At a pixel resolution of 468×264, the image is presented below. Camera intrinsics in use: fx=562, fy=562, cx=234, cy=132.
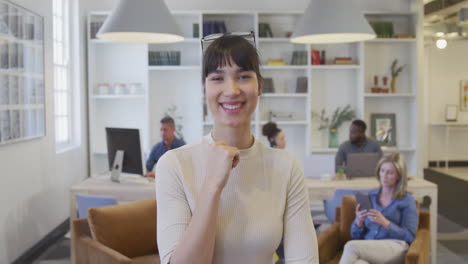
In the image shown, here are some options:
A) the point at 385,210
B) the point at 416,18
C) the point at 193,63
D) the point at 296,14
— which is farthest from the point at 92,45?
the point at 385,210

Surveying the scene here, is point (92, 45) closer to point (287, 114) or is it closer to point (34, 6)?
point (34, 6)

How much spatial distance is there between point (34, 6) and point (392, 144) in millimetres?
5326

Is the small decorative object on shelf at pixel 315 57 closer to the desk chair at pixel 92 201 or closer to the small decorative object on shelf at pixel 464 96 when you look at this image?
the desk chair at pixel 92 201

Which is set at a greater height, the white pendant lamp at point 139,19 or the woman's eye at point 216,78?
the white pendant lamp at point 139,19

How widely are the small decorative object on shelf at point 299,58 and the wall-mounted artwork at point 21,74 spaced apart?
3575mm

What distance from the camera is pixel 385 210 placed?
13.5ft

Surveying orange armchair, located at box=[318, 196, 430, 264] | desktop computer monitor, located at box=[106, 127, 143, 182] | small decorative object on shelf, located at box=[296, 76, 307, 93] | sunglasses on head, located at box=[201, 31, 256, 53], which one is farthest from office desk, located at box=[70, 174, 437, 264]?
sunglasses on head, located at box=[201, 31, 256, 53]

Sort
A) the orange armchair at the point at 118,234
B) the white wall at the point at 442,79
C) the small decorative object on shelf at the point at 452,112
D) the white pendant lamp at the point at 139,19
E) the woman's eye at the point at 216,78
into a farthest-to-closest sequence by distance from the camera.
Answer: the white wall at the point at 442,79 < the small decorative object on shelf at the point at 452,112 < the white pendant lamp at the point at 139,19 < the orange armchair at the point at 118,234 < the woman's eye at the point at 216,78

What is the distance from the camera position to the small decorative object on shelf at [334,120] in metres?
8.20

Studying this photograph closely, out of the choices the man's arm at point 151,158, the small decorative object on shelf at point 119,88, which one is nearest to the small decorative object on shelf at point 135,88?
the small decorative object on shelf at point 119,88

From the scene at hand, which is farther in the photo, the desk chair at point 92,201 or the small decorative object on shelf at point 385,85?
the small decorative object on shelf at point 385,85

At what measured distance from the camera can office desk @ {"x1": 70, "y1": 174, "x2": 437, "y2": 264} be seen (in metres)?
5.15

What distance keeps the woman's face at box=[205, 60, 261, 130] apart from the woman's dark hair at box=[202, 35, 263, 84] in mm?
12

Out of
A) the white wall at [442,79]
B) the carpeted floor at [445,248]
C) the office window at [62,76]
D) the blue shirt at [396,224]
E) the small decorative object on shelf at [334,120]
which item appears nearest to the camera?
the blue shirt at [396,224]
